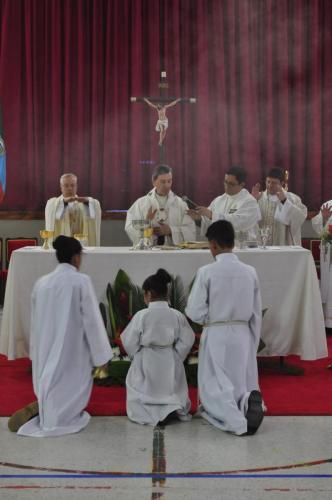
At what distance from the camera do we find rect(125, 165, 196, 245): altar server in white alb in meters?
7.43

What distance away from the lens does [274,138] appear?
1106 cm

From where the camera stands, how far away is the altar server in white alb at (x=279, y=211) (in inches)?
314

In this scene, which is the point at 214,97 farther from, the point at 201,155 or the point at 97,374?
the point at 97,374

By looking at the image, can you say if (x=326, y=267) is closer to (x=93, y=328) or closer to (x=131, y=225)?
(x=131, y=225)

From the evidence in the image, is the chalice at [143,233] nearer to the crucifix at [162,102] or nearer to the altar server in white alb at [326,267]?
the altar server in white alb at [326,267]

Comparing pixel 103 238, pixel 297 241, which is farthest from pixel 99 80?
pixel 297 241

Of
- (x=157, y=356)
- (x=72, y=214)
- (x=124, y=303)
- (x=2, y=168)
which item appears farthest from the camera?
(x=2, y=168)

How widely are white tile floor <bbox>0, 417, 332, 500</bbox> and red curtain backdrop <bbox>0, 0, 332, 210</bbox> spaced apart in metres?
6.24

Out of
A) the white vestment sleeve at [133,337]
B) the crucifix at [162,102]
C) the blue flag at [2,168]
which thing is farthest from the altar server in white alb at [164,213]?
the blue flag at [2,168]

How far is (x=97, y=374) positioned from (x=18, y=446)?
5.04 feet

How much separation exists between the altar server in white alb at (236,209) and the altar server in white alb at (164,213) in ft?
0.75

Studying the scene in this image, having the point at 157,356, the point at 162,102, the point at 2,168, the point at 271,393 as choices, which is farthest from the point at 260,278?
the point at 2,168

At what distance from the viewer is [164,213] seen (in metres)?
7.59

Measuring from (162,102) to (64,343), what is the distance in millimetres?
5947
